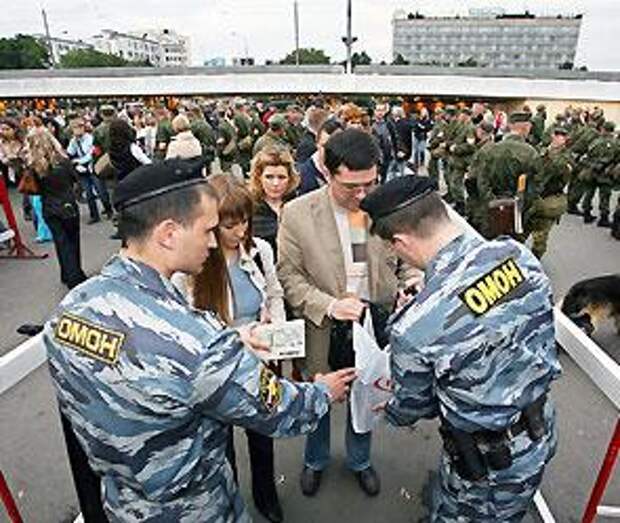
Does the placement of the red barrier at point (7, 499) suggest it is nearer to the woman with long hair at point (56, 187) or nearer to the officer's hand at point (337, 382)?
the officer's hand at point (337, 382)

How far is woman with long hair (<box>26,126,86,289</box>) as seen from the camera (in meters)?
5.16

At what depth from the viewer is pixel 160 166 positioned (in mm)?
1369

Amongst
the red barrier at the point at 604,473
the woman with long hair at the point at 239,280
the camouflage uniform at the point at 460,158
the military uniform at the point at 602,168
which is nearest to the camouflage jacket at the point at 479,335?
the red barrier at the point at 604,473

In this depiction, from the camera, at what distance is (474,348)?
1447mm

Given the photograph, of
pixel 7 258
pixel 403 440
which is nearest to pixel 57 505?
pixel 403 440

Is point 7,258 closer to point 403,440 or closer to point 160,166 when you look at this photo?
point 403,440

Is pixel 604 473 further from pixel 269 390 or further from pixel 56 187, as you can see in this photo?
pixel 56 187

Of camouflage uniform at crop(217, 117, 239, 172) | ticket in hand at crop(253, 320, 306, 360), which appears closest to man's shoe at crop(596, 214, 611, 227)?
camouflage uniform at crop(217, 117, 239, 172)

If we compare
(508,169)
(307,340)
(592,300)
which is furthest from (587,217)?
(307,340)

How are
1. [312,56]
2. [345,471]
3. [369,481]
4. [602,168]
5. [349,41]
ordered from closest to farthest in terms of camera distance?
[369,481] → [345,471] → [602,168] → [349,41] → [312,56]

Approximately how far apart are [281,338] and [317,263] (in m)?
0.47

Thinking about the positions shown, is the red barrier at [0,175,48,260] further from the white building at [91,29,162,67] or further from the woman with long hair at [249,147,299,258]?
the white building at [91,29,162,67]

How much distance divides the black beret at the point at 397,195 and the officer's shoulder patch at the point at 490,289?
33 cm

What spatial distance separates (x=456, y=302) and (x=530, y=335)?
286 millimetres
